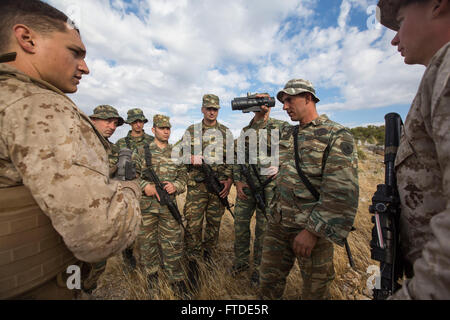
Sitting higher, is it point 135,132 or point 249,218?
point 135,132

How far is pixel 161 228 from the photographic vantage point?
362 cm

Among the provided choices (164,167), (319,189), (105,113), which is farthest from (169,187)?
(319,189)

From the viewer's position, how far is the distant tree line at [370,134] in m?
25.9

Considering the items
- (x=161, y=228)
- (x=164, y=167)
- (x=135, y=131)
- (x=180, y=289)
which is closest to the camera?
(x=180, y=289)

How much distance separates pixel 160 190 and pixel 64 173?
9.39 ft

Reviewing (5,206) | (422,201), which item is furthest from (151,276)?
(422,201)

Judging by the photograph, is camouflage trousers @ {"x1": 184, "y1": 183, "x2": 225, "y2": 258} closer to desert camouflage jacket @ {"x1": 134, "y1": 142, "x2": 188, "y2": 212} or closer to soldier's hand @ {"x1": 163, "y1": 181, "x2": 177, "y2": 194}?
desert camouflage jacket @ {"x1": 134, "y1": 142, "x2": 188, "y2": 212}

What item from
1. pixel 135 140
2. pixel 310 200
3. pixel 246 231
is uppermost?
pixel 135 140

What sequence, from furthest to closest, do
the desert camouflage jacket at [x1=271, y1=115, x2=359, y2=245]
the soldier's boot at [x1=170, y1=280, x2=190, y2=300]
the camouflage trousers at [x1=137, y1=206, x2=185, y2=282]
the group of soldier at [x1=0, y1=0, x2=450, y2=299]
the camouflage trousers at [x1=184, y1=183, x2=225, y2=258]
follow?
the camouflage trousers at [x1=184, y1=183, x2=225, y2=258]
the camouflage trousers at [x1=137, y1=206, x2=185, y2=282]
the soldier's boot at [x1=170, y1=280, x2=190, y2=300]
the desert camouflage jacket at [x1=271, y1=115, x2=359, y2=245]
the group of soldier at [x1=0, y1=0, x2=450, y2=299]

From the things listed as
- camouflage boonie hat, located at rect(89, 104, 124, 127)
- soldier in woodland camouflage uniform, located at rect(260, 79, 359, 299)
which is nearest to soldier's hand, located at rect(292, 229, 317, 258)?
soldier in woodland camouflage uniform, located at rect(260, 79, 359, 299)

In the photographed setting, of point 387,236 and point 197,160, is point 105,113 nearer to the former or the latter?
point 197,160

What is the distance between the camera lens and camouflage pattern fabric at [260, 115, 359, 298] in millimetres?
1741

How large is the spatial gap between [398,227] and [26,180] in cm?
194

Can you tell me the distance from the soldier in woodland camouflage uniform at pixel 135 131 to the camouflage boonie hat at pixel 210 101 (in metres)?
2.38
